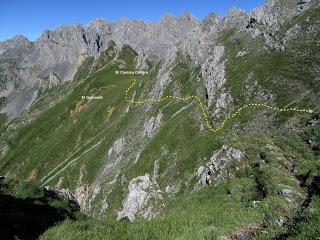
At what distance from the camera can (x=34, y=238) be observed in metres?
17.2

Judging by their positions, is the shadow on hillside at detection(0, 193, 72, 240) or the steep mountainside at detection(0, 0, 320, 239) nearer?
the steep mountainside at detection(0, 0, 320, 239)

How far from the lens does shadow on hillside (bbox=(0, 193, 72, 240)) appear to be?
59.1 ft

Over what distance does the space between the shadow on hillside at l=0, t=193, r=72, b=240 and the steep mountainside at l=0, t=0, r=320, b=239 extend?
1.89 metres

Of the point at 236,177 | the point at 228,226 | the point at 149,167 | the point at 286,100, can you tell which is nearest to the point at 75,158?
the point at 149,167

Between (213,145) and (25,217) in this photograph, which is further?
Answer: (213,145)

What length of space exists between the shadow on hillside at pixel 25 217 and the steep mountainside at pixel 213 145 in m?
1.89

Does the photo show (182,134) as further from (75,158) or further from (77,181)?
(75,158)

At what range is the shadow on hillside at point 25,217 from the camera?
18016mm

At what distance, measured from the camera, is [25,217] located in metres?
19.8

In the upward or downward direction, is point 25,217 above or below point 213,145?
below

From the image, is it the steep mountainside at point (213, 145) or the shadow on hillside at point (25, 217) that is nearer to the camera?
the steep mountainside at point (213, 145)

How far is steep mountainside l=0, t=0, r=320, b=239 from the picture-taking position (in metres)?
15.7

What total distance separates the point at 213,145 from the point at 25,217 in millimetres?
45013

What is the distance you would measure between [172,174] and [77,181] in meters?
54.8
